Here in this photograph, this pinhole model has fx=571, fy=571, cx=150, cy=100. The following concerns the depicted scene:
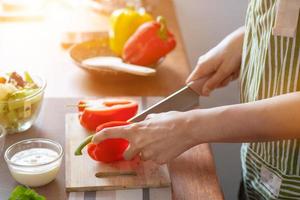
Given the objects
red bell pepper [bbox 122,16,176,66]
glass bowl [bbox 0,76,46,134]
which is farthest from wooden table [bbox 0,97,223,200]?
red bell pepper [bbox 122,16,176,66]

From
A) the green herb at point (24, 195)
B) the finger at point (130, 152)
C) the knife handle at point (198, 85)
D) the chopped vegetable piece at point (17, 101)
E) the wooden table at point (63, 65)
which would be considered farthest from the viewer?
the wooden table at point (63, 65)

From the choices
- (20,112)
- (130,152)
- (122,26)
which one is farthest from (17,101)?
(122,26)

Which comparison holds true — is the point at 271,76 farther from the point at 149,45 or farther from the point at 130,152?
the point at 149,45

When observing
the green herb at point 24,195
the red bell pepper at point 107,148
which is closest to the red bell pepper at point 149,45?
the red bell pepper at point 107,148

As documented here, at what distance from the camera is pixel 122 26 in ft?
4.91

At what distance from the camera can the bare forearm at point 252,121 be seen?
933 mm

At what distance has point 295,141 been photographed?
1038mm

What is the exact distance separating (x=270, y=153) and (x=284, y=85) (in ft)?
0.46

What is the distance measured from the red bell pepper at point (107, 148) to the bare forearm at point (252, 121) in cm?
14

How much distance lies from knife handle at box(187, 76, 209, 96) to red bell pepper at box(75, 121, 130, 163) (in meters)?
0.26

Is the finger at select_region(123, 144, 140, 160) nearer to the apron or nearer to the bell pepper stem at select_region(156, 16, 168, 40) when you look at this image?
the apron

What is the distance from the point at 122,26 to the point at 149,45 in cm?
13

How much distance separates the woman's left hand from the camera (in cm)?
96

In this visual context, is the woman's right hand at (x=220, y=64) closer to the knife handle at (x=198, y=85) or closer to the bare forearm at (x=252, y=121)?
the knife handle at (x=198, y=85)
